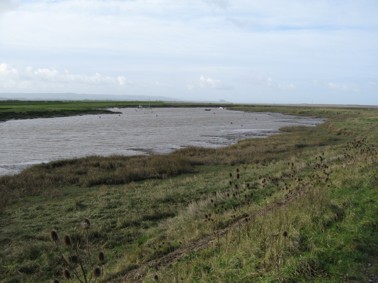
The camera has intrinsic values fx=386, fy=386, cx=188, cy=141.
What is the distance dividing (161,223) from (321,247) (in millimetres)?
7838

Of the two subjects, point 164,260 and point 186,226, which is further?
point 186,226

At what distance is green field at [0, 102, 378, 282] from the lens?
720cm

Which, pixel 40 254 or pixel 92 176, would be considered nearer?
pixel 40 254

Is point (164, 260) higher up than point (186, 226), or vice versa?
point (164, 260)

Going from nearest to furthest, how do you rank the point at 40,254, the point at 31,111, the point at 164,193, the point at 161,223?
the point at 40,254, the point at 161,223, the point at 164,193, the point at 31,111

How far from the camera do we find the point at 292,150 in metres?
37.0

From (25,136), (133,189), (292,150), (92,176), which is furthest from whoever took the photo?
(25,136)

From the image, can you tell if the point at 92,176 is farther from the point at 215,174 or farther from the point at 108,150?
the point at 108,150

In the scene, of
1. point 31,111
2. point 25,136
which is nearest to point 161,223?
point 25,136

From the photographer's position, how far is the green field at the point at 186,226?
720cm

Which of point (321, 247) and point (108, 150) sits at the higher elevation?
point (321, 247)

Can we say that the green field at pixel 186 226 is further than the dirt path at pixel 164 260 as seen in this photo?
No

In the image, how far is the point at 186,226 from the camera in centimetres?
1251

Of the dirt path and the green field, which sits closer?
the green field
